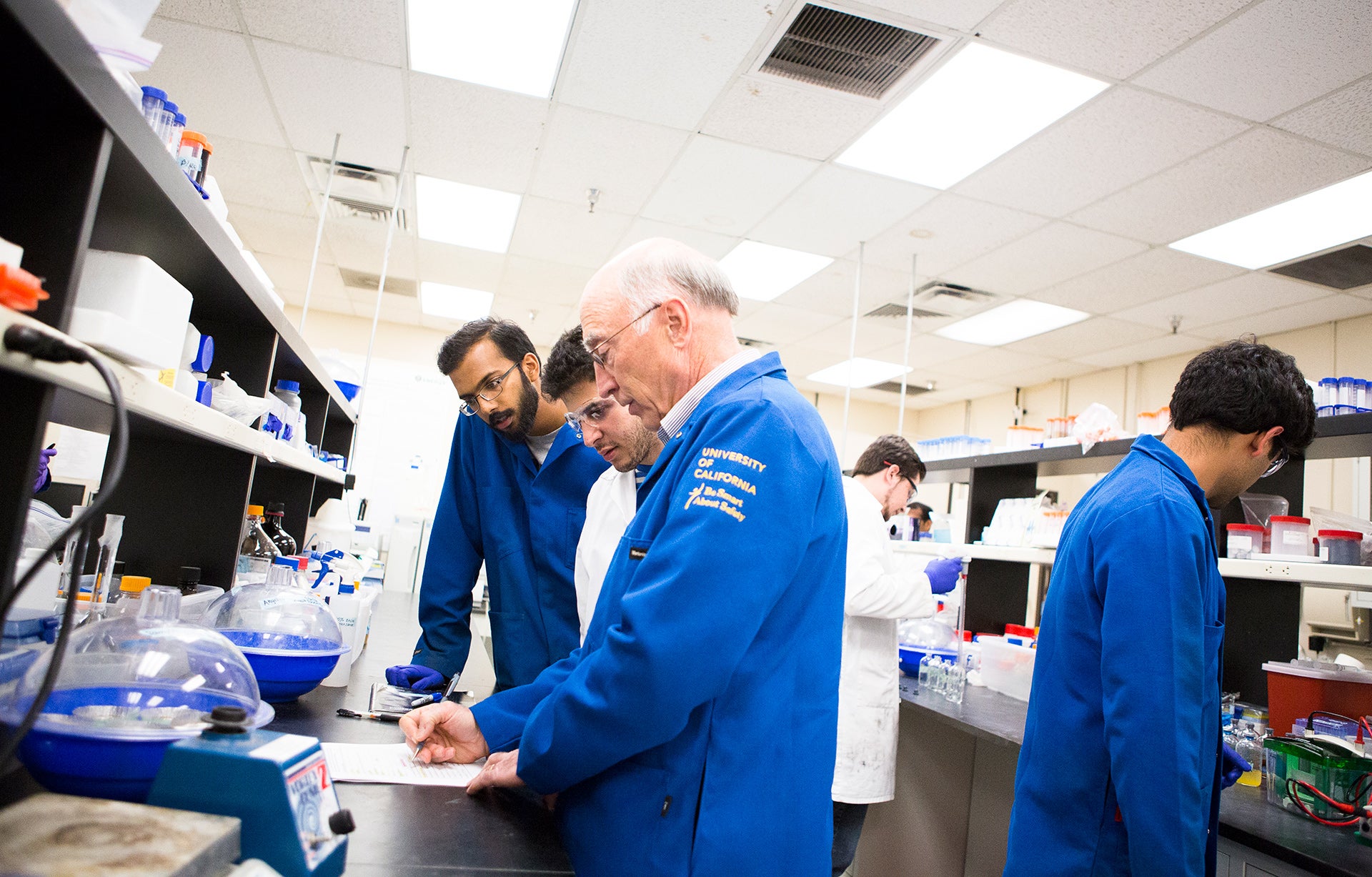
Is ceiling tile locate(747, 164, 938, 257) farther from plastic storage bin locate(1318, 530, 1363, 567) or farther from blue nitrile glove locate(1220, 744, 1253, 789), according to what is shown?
blue nitrile glove locate(1220, 744, 1253, 789)

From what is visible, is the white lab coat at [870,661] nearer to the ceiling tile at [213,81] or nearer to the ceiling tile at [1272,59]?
the ceiling tile at [1272,59]

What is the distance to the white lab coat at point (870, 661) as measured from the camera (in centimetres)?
247

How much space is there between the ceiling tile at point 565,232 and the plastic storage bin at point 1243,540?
3.51 meters

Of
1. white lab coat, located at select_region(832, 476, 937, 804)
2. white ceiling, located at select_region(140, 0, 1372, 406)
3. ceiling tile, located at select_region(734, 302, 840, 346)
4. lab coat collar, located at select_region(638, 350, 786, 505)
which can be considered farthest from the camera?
ceiling tile, located at select_region(734, 302, 840, 346)

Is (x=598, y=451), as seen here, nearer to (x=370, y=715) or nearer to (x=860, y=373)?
(x=370, y=715)

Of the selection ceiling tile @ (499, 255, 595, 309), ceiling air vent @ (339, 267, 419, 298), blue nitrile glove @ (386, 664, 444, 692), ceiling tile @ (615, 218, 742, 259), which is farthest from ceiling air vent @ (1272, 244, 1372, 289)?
ceiling air vent @ (339, 267, 419, 298)

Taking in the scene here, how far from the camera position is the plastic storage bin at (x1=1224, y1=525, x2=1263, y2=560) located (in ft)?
8.16

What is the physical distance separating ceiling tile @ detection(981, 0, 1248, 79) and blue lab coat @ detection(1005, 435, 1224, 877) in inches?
72.8

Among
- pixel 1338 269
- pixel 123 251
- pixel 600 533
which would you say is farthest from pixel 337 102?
pixel 1338 269

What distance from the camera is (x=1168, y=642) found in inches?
52.2

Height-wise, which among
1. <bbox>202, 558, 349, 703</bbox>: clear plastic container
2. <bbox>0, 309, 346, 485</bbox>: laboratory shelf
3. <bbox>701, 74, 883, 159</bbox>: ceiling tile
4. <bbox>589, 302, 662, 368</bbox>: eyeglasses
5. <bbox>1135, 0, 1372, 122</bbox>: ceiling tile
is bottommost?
<bbox>202, 558, 349, 703</bbox>: clear plastic container

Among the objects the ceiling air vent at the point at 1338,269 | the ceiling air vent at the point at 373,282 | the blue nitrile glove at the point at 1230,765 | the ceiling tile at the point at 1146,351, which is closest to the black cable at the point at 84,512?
the blue nitrile glove at the point at 1230,765

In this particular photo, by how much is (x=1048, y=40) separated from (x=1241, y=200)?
5.32 ft

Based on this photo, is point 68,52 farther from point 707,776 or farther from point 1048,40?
point 1048,40
